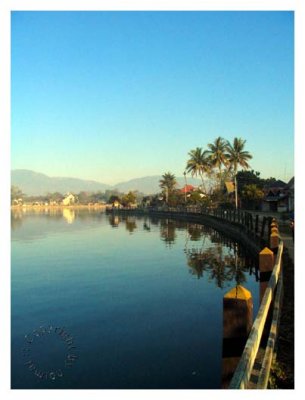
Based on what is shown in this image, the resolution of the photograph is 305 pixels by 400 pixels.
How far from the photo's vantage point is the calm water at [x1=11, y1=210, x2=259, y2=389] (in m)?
8.39

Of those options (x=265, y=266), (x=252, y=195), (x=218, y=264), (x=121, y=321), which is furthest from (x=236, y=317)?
(x=252, y=195)

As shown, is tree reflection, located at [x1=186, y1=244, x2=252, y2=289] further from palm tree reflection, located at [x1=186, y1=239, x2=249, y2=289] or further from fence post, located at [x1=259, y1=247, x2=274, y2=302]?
fence post, located at [x1=259, y1=247, x2=274, y2=302]

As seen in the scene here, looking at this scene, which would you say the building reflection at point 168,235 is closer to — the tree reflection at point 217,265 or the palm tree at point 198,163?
the tree reflection at point 217,265

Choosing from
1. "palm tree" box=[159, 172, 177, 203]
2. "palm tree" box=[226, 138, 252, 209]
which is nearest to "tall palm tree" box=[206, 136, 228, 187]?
"palm tree" box=[226, 138, 252, 209]

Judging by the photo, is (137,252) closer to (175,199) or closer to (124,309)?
(124,309)

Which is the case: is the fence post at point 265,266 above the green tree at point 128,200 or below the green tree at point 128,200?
below

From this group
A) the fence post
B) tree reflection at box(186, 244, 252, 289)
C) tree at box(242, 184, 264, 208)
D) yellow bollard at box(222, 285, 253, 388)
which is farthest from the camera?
tree at box(242, 184, 264, 208)

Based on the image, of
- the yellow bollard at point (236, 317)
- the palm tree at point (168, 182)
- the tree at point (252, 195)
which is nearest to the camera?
the yellow bollard at point (236, 317)

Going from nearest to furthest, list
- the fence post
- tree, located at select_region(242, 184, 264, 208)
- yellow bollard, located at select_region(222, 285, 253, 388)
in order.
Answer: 1. yellow bollard, located at select_region(222, 285, 253, 388)
2. the fence post
3. tree, located at select_region(242, 184, 264, 208)

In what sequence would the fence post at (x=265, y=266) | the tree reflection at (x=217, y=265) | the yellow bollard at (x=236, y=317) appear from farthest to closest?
the tree reflection at (x=217, y=265) → the fence post at (x=265, y=266) → the yellow bollard at (x=236, y=317)

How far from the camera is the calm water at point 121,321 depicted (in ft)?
27.5

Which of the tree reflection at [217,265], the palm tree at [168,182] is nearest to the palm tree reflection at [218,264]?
the tree reflection at [217,265]

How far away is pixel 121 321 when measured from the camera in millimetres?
11773
